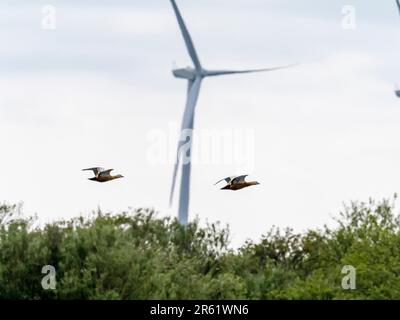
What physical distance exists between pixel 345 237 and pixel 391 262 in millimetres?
11146

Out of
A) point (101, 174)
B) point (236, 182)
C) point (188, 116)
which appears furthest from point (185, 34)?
point (236, 182)

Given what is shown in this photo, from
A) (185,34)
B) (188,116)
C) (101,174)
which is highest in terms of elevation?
(185,34)

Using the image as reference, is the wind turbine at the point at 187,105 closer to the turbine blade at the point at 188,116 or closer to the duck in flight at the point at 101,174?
the turbine blade at the point at 188,116

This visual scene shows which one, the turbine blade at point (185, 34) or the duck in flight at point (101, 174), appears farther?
the turbine blade at point (185, 34)

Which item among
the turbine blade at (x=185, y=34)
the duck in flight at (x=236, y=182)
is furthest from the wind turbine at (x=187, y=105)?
the duck in flight at (x=236, y=182)

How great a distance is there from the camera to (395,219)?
11412 cm

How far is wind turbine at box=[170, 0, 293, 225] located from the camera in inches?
3423

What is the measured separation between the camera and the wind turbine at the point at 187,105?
86.9m

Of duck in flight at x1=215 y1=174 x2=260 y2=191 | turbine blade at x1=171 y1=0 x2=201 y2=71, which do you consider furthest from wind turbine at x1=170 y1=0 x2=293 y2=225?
duck in flight at x1=215 y1=174 x2=260 y2=191

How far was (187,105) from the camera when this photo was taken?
90.4 meters

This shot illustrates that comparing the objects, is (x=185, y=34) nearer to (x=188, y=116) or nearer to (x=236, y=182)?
(x=188, y=116)

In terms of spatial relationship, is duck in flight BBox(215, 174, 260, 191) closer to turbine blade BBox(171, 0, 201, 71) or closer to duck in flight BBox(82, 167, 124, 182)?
duck in flight BBox(82, 167, 124, 182)
